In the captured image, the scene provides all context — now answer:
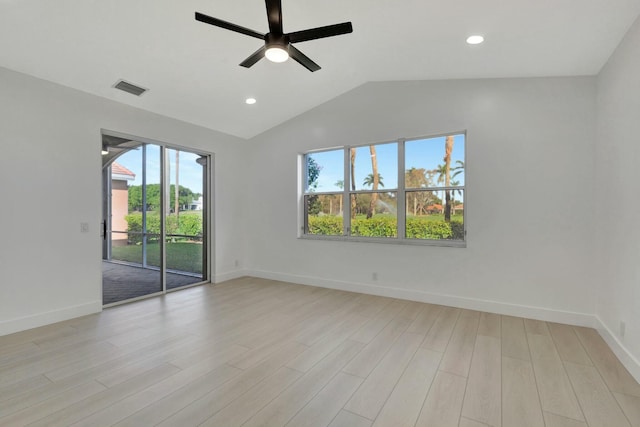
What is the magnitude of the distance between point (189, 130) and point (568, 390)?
5416 millimetres

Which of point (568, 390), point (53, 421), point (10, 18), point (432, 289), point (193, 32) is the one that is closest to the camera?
point (53, 421)

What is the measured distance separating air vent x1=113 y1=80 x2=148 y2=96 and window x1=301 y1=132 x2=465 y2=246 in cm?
262

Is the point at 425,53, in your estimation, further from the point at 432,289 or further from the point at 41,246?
the point at 41,246

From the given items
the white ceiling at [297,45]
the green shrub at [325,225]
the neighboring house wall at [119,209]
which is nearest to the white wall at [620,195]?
the white ceiling at [297,45]

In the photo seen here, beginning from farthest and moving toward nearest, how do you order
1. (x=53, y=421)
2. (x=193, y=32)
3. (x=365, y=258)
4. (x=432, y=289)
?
1. (x=365, y=258)
2. (x=432, y=289)
3. (x=193, y=32)
4. (x=53, y=421)

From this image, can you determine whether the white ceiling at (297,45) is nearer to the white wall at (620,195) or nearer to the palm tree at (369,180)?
the white wall at (620,195)

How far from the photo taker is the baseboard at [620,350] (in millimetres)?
2305

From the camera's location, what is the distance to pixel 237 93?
13.8 ft

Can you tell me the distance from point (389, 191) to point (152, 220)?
3648 mm

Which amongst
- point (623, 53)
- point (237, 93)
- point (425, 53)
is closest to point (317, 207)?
point (237, 93)

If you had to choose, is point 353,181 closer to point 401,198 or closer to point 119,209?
point 401,198

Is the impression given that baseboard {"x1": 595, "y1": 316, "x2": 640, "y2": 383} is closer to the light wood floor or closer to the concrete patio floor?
the light wood floor

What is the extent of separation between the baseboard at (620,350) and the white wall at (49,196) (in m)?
5.39

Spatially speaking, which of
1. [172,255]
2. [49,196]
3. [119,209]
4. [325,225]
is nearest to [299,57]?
[325,225]
